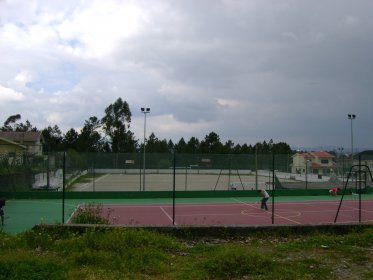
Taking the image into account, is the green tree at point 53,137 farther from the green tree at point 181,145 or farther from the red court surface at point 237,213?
the red court surface at point 237,213

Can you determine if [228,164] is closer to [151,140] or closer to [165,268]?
[165,268]

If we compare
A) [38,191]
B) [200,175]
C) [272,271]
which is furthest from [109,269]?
[200,175]

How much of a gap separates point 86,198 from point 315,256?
23330 mm

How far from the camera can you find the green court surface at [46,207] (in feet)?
56.9

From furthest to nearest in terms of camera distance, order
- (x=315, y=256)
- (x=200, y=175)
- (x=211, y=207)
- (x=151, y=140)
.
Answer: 1. (x=151, y=140)
2. (x=200, y=175)
3. (x=211, y=207)
4. (x=315, y=256)

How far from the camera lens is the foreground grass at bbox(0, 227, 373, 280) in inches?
259

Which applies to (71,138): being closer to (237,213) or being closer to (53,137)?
(53,137)

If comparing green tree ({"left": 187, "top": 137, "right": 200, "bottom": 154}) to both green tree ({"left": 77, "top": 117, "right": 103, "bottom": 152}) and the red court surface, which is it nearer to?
green tree ({"left": 77, "top": 117, "right": 103, "bottom": 152})

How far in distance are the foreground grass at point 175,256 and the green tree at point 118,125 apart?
78.6m

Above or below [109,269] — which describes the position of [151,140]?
above

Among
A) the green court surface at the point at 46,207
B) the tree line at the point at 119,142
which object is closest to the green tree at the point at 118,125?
the tree line at the point at 119,142

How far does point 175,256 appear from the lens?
817 centimetres

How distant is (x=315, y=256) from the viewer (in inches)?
317

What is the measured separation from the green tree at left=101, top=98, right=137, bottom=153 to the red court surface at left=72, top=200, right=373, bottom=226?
204ft
